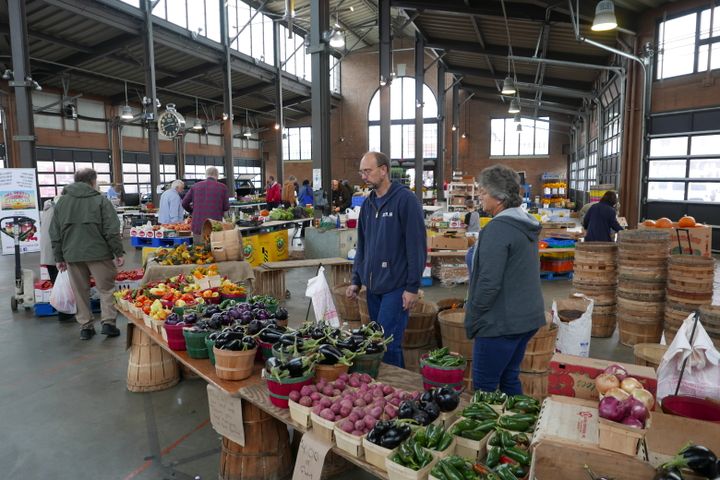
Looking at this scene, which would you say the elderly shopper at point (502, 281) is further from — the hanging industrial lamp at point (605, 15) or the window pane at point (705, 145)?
the window pane at point (705, 145)

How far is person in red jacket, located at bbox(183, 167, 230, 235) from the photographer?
22.5 feet

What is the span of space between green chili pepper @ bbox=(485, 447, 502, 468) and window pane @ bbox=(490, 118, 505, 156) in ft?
82.2

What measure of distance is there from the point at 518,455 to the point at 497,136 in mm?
25224

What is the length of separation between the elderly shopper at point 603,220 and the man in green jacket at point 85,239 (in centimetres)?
558

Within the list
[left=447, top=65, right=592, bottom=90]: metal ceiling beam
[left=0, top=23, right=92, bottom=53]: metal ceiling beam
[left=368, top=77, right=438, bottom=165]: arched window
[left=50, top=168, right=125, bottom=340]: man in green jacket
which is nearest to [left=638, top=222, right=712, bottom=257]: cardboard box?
[left=50, top=168, right=125, bottom=340]: man in green jacket

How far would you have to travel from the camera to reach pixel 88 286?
5.31 metres

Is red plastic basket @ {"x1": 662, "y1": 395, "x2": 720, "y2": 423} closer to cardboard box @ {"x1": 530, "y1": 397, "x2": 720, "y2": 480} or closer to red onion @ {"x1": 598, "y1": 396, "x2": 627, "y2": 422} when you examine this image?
cardboard box @ {"x1": 530, "y1": 397, "x2": 720, "y2": 480}

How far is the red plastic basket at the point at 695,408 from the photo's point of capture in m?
2.01

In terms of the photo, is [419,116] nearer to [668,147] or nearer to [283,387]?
[668,147]

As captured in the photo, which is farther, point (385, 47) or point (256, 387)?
point (385, 47)

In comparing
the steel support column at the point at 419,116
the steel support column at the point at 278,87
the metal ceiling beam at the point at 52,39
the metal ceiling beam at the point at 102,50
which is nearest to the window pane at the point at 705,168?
the steel support column at the point at 419,116

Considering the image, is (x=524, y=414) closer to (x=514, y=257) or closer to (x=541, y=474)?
(x=541, y=474)

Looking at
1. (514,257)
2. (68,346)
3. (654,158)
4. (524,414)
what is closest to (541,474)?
(524,414)

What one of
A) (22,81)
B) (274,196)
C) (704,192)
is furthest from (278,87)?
(704,192)
